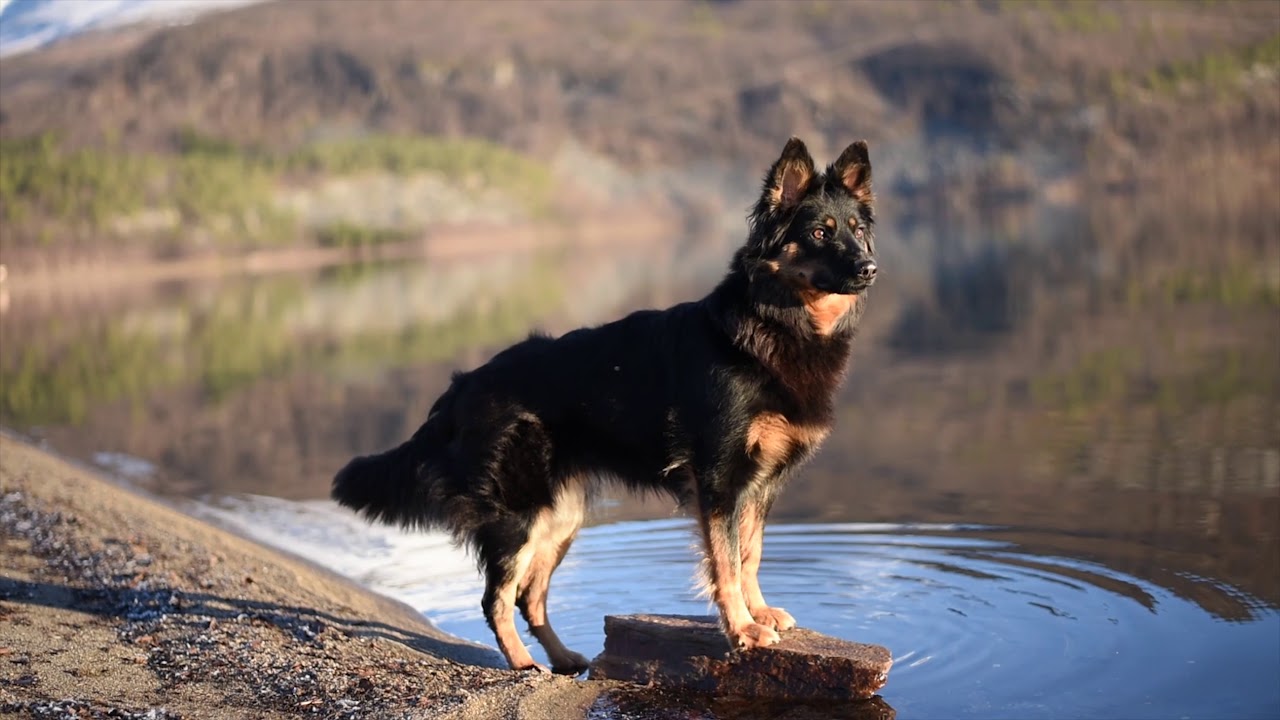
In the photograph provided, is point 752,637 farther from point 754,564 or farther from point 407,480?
point 407,480

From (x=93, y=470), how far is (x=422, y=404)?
749 cm

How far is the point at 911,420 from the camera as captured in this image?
1888cm

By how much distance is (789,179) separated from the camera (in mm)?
7547

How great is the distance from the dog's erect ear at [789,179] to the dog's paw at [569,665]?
3.30 m

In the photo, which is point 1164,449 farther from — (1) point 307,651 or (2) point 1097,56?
(2) point 1097,56

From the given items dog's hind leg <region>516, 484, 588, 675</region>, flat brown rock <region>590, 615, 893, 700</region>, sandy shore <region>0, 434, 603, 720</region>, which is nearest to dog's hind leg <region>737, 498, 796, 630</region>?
flat brown rock <region>590, 615, 893, 700</region>

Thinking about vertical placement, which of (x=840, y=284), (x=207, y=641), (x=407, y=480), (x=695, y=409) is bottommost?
(x=207, y=641)

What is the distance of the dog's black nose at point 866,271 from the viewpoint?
7.25 m

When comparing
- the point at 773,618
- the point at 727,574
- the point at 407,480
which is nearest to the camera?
the point at 727,574

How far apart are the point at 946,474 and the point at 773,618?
7.21 meters

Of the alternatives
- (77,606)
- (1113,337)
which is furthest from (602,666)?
(1113,337)

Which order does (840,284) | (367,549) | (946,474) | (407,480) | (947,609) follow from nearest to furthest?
(840,284) < (407,480) < (947,609) < (367,549) < (946,474)

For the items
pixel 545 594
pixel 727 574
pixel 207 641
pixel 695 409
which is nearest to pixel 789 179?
pixel 695 409

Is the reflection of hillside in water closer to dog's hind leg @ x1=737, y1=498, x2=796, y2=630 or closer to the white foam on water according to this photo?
the white foam on water
